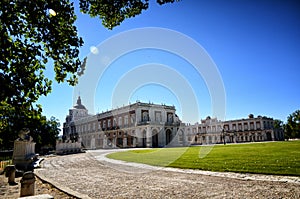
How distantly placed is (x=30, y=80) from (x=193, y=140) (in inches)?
3260

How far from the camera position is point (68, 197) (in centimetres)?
524

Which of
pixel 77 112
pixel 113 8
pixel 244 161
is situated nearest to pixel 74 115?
pixel 77 112

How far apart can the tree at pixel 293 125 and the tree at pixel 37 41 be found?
7846cm

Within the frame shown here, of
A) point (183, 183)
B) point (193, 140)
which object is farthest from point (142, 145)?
point (193, 140)

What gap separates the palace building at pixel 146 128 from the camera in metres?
44.6

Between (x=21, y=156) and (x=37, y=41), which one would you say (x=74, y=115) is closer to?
(x=21, y=156)

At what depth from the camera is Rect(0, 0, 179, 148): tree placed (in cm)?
511

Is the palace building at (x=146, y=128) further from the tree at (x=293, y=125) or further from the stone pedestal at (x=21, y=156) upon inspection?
the stone pedestal at (x=21, y=156)

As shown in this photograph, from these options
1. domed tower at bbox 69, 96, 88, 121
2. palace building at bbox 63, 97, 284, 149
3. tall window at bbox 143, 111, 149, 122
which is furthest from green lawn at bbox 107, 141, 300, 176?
domed tower at bbox 69, 96, 88, 121

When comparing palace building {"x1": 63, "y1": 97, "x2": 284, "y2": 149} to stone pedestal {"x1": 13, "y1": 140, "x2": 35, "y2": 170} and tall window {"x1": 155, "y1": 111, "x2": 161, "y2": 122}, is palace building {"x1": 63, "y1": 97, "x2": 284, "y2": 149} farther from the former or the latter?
stone pedestal {"x1": 13, "y1": 140, "x2": 35, "y2": 170}

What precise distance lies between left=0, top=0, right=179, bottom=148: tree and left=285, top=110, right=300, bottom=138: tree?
7846 cm

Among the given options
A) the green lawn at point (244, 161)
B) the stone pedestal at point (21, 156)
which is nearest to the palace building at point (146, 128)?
the green lawn at point (244, 161)

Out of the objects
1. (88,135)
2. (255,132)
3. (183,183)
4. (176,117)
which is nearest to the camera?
(183,183)

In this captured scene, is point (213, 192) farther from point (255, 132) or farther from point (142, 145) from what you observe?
point (255, 132)
